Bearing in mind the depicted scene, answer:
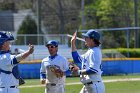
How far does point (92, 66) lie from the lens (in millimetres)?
9344

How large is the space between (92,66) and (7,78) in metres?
1.54

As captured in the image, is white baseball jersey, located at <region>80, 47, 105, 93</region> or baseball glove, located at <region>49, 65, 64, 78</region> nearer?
white baseball jersey, located at <region>80, 47, 105, 93</region>

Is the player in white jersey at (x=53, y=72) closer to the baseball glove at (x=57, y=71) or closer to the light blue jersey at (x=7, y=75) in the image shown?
the baseball glove at (x=57, y=71)

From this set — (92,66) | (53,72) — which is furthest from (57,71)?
(92,66)

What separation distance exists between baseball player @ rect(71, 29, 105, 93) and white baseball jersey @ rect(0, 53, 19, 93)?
3.80 ft

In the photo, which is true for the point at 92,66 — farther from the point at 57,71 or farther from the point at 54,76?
the point at 54,76

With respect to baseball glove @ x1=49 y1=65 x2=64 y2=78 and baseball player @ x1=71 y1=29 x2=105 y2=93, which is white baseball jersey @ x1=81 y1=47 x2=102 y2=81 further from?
baseball glove @ x1=49 y1=65 x2=64 y2=78

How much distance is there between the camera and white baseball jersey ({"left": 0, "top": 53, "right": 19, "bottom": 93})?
9.34 m

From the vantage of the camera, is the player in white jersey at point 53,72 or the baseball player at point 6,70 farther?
the player in white jersey at point 53,72

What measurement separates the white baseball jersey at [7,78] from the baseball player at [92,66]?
116cm

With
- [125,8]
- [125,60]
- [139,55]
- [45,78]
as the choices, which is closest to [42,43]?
[139,55]

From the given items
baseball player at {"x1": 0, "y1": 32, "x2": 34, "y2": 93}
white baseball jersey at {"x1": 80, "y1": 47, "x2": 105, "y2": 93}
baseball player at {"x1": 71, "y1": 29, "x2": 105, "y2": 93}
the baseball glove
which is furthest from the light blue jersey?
the baseball glove

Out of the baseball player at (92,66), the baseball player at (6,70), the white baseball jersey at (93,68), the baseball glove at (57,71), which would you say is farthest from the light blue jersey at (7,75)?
the baseball glove at (57,71)

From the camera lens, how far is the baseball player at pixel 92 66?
9.37m
